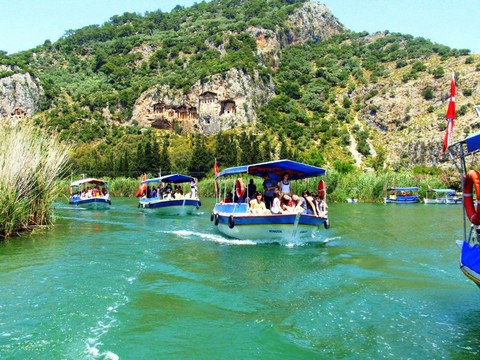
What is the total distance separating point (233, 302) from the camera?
36.9 feet

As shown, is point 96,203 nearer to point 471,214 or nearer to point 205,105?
point 471,214

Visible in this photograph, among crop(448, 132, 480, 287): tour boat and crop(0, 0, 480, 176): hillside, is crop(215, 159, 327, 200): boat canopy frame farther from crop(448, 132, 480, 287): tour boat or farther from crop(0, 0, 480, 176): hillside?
crop(0, 0, 480, 176): hillside

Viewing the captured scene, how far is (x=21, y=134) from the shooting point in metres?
20.1

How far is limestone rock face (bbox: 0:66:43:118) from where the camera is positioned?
131 metres

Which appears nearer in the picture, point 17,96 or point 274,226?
point 274,226

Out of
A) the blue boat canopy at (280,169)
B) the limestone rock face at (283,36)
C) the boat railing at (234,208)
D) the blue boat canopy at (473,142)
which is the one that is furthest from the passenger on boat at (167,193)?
the limestone rock face at (283,36)

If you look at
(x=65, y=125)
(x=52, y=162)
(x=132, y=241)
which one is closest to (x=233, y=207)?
(x=132, y=241)

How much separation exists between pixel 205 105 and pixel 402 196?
7795 centimetres

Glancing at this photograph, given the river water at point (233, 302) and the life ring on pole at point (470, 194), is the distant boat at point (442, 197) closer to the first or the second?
the river water at point (233, 302)

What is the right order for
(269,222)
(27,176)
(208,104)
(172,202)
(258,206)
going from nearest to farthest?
(269,222) < (27,176) < (258,206) < (172,202) < (208,104)

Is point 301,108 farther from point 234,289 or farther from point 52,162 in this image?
point 234,289

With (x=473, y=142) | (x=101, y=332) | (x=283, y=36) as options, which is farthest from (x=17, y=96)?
Result: (x=473, y=142)

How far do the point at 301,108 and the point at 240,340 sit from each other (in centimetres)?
13001

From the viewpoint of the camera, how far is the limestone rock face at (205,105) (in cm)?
12569
